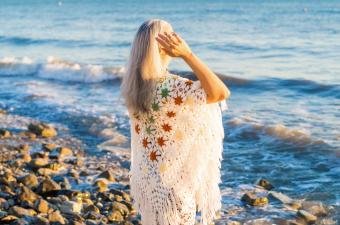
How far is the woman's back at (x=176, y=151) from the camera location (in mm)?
3773

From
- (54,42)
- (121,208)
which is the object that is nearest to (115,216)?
(121,208)

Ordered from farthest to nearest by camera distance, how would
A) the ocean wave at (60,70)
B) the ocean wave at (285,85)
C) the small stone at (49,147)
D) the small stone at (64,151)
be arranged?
the ocean wave at (60,70) → the ocean wave at (285,85) → the small stone at (49,147) → the small stone at (64,151)

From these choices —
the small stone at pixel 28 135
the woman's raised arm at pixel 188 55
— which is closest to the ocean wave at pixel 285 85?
the small stone at pixel 28 135

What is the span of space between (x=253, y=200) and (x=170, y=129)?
369 cm

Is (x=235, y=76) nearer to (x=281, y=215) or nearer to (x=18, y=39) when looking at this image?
(x=281, y=215)

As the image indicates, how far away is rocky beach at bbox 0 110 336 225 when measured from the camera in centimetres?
656

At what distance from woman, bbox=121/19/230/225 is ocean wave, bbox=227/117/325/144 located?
6226 mm

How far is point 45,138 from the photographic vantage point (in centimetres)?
1116

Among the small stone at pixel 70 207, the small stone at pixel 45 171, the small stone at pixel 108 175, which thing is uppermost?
the small stone at pixel 70 207

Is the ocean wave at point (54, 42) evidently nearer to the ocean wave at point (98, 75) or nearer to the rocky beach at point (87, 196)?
the ocean wave at point (98, 75)

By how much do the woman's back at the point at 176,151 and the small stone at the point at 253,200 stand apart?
3.20 meters

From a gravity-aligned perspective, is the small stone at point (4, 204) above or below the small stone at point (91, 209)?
above

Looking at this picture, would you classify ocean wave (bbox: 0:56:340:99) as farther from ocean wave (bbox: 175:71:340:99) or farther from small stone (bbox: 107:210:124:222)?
small stone (bbox: 107:210:124:222)

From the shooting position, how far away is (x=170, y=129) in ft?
12.8
